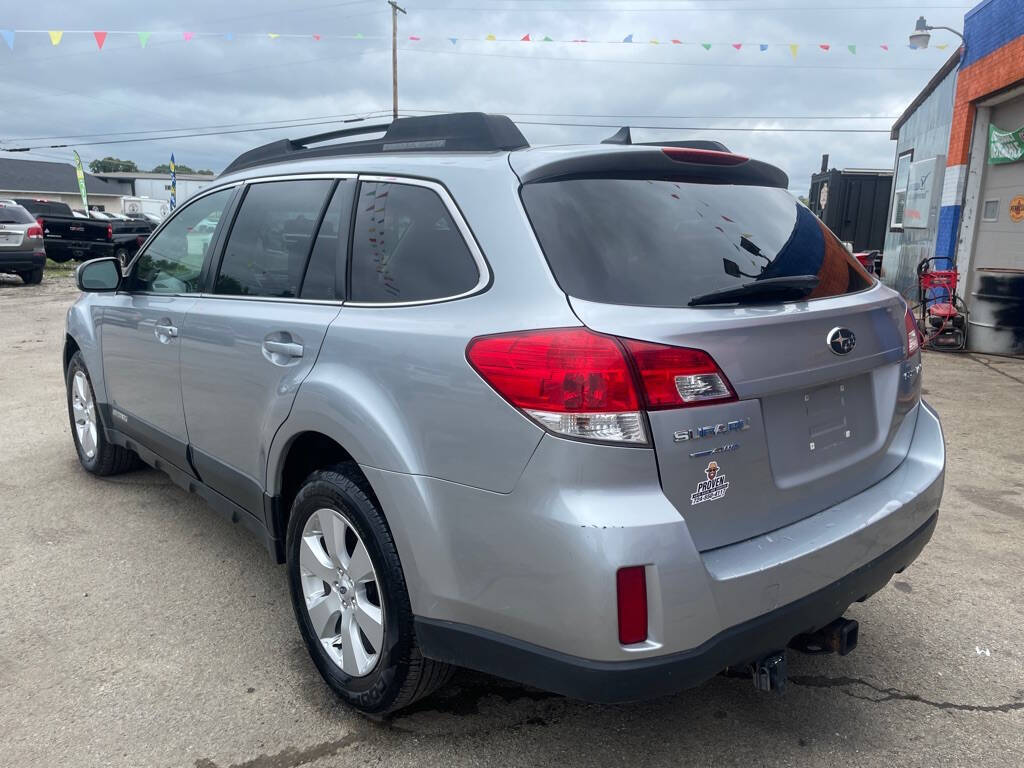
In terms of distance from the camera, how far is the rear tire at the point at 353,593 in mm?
2377

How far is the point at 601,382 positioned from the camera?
1.96 m

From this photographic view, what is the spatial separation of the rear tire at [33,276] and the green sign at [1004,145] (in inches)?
705

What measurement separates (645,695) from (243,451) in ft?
6.10

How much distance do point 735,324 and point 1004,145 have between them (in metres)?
10.9

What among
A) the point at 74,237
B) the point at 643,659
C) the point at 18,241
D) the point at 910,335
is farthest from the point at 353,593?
the point at 74,237

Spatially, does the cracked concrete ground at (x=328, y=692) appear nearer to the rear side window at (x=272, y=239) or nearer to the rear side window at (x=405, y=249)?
the rear side window at (x=405, y=249)

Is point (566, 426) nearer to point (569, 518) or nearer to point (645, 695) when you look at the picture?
point (569, 518)

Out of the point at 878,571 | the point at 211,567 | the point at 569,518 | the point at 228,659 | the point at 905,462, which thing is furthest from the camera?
the point at 211,567

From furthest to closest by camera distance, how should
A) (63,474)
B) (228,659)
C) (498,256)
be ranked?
(63,474) < (228,659) < (498,256)

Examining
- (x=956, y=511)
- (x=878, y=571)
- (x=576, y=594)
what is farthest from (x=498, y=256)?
(x=956, y=511)

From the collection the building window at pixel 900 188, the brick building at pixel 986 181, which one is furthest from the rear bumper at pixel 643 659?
the building window at pixel 900 188

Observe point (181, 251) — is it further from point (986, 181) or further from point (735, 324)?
point (986, 181)

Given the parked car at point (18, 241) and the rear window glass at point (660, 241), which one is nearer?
the rear window glass at point (660, 241)

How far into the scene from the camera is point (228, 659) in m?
3.02
